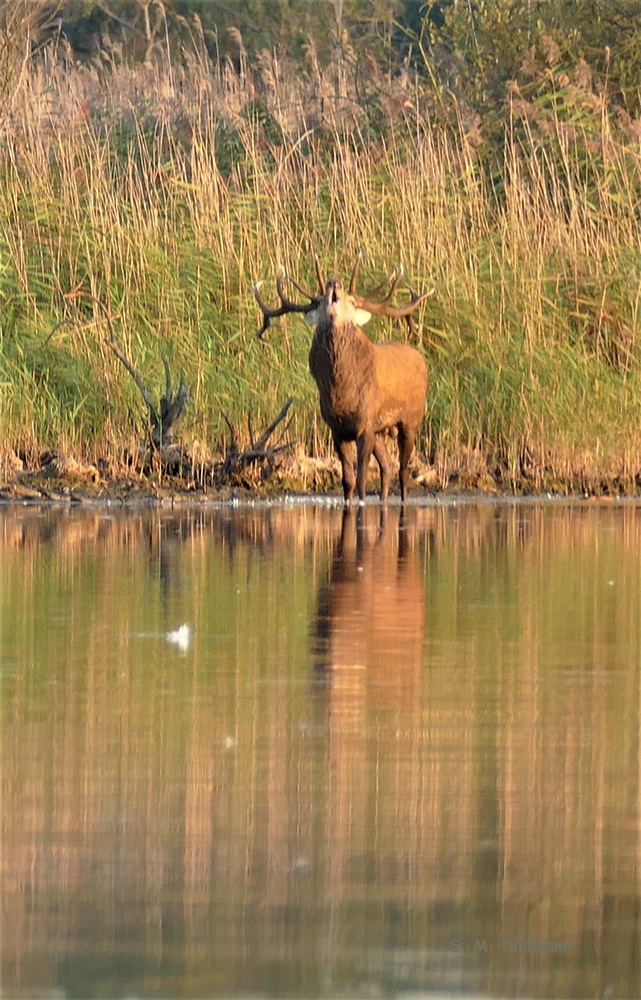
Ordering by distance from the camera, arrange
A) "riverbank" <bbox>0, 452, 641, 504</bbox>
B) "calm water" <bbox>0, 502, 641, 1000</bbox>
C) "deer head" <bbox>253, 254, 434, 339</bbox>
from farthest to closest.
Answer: "riverbank" <bbox>0, 452, 641, 504</bbox>, "deer head" <bbox>253, 254, 434, 339</bbox>, "calm water" <bbox>0, 502, 641, 1000</bbox>

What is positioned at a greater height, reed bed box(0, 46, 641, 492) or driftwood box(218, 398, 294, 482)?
reed bed box(0, 46, 641, 492)

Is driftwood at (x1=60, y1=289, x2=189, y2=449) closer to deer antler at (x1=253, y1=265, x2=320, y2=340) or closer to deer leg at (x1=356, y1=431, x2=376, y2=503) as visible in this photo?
deer antler at (x1=253, y1=265, x2=320, y2=340)

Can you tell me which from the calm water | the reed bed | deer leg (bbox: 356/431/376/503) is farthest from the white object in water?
the reed bed

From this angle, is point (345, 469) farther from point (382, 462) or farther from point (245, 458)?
point (245, 458)

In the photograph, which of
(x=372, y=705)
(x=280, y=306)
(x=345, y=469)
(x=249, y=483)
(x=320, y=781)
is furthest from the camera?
(x=280, y=306)

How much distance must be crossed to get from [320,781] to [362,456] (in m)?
8.91

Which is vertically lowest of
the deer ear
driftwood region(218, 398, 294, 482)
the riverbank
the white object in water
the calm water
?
the calm water

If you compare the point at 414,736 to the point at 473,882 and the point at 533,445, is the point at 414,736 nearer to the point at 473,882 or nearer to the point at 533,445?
the point at 473,882

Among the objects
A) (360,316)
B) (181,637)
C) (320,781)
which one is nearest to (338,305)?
(360,316)

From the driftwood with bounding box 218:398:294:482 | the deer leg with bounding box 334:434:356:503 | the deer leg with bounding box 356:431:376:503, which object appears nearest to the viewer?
the deer leg with bounding box 356:431:376:503

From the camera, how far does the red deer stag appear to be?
14.6 m

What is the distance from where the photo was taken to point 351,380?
1457 centimetres

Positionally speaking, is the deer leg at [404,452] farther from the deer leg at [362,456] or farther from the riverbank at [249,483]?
the deer leg at [362,456]

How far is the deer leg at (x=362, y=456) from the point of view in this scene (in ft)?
47.5
